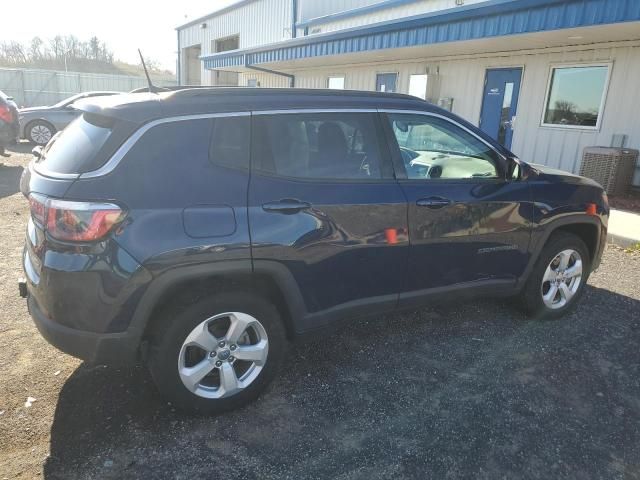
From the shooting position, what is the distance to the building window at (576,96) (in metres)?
8.76

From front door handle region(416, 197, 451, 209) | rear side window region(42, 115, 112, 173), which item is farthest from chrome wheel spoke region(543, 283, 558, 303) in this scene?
rear side window region(42, 115, 112, 173)

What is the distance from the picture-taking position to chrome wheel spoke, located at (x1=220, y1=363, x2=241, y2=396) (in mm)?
2648

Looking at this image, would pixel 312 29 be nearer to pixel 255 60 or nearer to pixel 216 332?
pixel 255 60

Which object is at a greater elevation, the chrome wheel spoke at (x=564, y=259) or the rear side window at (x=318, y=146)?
the rear side window at (x=318, y=146)

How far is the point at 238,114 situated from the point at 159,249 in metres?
0.87

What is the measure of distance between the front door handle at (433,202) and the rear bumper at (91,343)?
188 centimetres

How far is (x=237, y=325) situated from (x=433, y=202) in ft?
4.87

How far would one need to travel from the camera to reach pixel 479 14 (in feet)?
27.9

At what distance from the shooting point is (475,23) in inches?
341

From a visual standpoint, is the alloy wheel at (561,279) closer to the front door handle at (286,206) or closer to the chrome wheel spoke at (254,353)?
the front door handle at (286,206)

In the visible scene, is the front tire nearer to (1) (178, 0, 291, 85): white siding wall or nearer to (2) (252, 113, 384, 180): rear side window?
(2) (252, 113, 384, 180): rear side window

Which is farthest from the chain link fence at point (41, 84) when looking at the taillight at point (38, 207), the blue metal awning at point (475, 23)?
the taillight at point (38, 207)

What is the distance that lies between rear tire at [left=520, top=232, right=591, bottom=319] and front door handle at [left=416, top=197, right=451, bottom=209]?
1194 mm

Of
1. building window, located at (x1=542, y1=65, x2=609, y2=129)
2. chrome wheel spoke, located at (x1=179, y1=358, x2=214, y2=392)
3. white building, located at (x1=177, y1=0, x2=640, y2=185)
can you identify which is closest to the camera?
chrome wheel spoke, located at (x1=179, y1=358, x2=214, y2=392)
